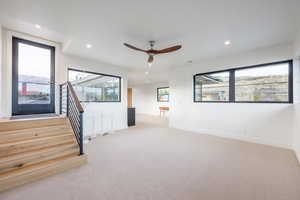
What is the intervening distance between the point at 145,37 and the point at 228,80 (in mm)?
3029

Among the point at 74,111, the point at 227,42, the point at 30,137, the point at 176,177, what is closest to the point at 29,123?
the point at 30,137

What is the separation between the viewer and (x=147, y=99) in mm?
10914

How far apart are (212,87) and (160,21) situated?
3170 millimetres

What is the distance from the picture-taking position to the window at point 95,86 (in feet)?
14.1

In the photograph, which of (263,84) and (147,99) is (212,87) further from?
(147,99)

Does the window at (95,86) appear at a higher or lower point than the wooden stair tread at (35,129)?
higher

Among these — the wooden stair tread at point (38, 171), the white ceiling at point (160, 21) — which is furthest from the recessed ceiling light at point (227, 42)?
the wooden stair tread at point (38, 171)

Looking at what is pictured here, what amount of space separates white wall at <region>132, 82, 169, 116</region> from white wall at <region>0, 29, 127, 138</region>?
4.97 metres

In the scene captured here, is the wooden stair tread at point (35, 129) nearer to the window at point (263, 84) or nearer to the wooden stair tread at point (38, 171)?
the wooden stair tread at point (38, 171)

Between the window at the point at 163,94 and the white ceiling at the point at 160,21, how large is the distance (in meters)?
6.30

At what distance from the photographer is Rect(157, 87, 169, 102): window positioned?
9.77m

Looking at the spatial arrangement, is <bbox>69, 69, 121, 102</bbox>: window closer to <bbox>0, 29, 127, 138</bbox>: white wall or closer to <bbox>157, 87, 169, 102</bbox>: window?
<bbox>0, 29, 127, 138</bbox>: white wall

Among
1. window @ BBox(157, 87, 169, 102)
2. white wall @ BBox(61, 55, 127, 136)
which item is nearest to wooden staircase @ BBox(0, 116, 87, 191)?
white wall @ BBox(61, 55, 127, 136)

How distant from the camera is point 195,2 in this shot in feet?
6.14
